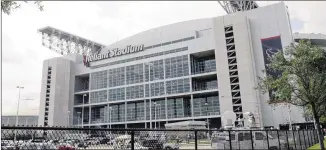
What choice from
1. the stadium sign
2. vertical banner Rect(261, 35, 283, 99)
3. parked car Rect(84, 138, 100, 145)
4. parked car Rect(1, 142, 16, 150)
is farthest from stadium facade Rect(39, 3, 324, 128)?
parked car Rect(1, 142, 16, 150)

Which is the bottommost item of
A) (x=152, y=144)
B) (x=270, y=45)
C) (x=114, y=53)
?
(x=152, y=144)

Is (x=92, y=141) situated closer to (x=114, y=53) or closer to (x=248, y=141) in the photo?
(x=248, y=141)

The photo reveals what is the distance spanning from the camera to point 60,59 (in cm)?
7756

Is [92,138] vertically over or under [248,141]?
over

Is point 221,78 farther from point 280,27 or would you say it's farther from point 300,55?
point 300,55

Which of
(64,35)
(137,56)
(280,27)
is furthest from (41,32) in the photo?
(280,27)

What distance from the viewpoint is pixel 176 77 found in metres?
60.7

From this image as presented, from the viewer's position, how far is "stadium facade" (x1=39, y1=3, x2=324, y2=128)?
176 ft

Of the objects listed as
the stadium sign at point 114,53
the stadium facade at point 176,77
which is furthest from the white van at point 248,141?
the stadium sign at point 114,53

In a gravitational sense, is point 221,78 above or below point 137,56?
below

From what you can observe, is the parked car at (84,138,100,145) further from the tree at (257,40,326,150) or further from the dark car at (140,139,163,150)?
the tree at (257,40,326,150)

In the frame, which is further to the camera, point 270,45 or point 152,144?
point 270,45

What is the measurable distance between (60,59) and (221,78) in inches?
1773

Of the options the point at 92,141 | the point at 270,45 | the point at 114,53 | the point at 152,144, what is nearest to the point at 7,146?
the point at 92,141
